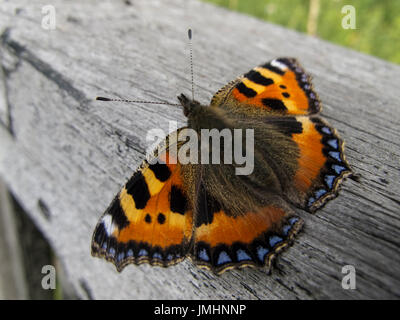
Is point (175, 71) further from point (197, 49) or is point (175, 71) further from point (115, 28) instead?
point (115, 28)

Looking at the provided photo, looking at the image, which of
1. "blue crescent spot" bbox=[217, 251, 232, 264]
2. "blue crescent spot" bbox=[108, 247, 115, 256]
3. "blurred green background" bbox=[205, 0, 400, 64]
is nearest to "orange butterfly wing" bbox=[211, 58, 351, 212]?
"blue crescent spot" bbox=[217, 251, 232, 264]

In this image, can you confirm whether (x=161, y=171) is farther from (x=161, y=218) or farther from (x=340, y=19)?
(x=340, y=19)

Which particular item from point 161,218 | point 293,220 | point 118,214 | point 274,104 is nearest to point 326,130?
point 274,104

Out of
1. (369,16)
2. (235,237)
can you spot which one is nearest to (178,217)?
(235,237)

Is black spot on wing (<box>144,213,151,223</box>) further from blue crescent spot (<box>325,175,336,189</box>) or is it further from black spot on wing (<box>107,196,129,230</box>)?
blue crescent spot (<box>325,175,336,189</box>)

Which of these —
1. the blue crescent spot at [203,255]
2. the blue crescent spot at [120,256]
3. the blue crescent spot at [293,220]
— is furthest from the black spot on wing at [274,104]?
the blue crescent spot at [120,256]
